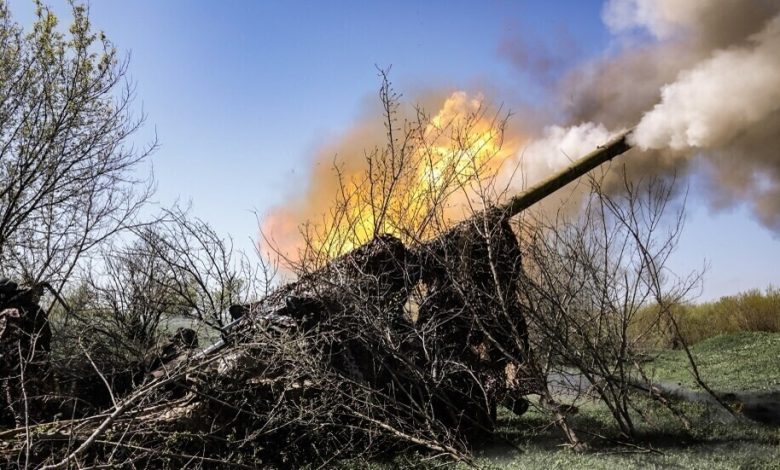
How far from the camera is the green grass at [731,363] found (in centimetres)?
968

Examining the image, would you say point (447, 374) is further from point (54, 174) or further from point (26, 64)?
point (26, 64)

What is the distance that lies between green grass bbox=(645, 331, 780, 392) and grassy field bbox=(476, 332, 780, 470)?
78 millimetres

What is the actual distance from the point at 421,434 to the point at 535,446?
1229 millimetres

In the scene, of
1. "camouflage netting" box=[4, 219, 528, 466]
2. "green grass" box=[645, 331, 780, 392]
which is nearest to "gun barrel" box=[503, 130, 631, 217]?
"camouflage netting" box=[4, 219, 528, 466]

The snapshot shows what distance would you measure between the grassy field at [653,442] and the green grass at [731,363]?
8 cm

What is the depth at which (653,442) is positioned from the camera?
273 inches

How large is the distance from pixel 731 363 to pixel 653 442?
5599 millimetres

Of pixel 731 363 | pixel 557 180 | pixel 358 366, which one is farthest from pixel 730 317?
pixel 358 366

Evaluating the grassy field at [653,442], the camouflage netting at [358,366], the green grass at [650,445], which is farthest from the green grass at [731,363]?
the camouflage netting at [358,366]

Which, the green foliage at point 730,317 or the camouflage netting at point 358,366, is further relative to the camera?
the green foliage at point 730,317

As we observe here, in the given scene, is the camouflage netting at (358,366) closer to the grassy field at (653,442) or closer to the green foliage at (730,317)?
the grassy field at (653,442)

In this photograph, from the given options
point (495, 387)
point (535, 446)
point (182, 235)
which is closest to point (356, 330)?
point (495, 387)

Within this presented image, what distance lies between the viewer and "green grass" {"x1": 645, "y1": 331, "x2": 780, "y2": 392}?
9680 millimetres

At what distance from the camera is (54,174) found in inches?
545
